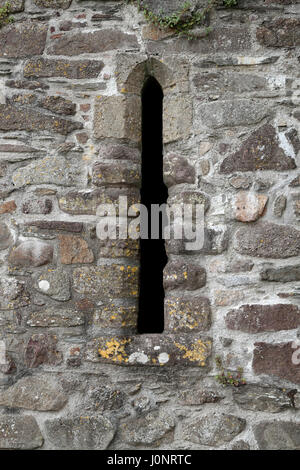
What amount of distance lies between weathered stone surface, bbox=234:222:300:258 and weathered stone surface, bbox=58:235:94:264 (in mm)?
872

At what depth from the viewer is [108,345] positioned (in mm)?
2559

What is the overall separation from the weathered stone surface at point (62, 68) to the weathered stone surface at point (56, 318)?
144 cm

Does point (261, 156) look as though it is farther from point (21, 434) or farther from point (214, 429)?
point (21, 434)

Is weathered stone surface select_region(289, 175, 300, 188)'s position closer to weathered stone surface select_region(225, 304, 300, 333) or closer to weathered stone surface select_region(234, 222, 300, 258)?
weathered stone surface select_region(234, 222, 300, 258)

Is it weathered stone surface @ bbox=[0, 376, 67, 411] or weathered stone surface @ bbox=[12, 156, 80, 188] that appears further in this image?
weathered stone surface @ bbox=[12, 156, 80, 188]

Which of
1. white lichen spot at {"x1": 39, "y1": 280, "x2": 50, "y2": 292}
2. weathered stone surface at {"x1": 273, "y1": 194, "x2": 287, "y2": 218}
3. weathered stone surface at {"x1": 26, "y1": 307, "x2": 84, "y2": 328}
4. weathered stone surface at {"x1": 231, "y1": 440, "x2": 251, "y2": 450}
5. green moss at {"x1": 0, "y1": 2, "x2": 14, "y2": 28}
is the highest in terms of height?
green moss at {"x1": 0, "y1": 2, "x2": 14, "y2": 28}

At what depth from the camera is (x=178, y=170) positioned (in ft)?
8.77

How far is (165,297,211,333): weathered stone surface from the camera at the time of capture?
2.54m

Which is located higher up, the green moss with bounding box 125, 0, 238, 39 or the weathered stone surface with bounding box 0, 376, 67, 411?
the green moss with bounding box 125, 0, 238, 39

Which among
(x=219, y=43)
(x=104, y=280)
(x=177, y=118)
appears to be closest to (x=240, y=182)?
(x=177, y=118)

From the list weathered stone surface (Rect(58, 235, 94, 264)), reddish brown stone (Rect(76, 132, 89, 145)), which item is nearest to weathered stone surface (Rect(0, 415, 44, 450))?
weathered stone surface (Rect(58, 235, 94, 264))

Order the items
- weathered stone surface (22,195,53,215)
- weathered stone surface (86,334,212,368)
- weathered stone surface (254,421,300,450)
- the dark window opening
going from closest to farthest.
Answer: weathered stone surface (254,421,300,450), weathered stone surface (86,334,212,368), weathered stone surface (22,195,53,215), the dark window opening

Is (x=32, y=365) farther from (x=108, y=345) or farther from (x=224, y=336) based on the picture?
(x=224, y=336)

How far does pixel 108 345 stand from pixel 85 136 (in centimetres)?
126
